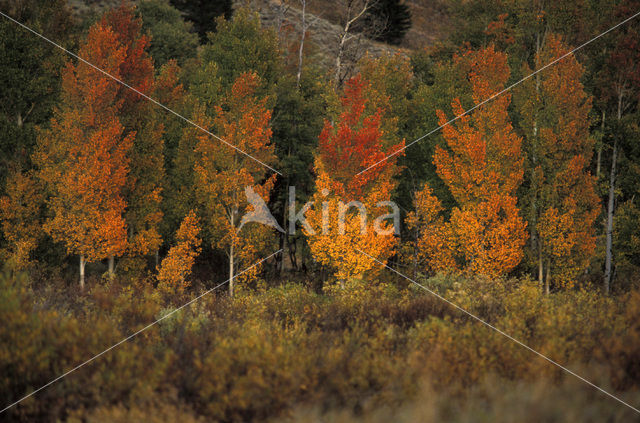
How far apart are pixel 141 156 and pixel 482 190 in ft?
53.4

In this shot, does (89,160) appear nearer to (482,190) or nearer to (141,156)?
(141,156)

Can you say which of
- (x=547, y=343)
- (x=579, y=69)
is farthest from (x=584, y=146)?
(x=547, y=343)

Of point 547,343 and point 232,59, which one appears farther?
point 232,59

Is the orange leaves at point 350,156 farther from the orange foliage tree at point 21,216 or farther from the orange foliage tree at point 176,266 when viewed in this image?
the orange foliage tree at point 21,216

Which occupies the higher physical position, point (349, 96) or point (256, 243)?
point (349, 96)

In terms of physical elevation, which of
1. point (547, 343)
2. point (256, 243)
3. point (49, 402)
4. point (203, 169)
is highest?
point (203, 169)

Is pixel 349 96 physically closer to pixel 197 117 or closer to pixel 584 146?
pixel 197 117

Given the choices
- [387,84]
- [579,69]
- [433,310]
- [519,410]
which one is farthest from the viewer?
[387,84]

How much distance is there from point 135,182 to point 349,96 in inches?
441

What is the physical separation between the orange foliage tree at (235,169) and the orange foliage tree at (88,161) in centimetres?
370

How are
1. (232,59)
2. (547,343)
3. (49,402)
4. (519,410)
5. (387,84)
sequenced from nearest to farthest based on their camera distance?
1. (519,410)
2. (49,402)
3. (547,343)
4. (232,59)
5. (387,84)

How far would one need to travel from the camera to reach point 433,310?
1116cm

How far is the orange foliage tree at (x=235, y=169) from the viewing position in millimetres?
21094

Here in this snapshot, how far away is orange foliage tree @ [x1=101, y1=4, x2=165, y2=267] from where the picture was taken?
2161cm
